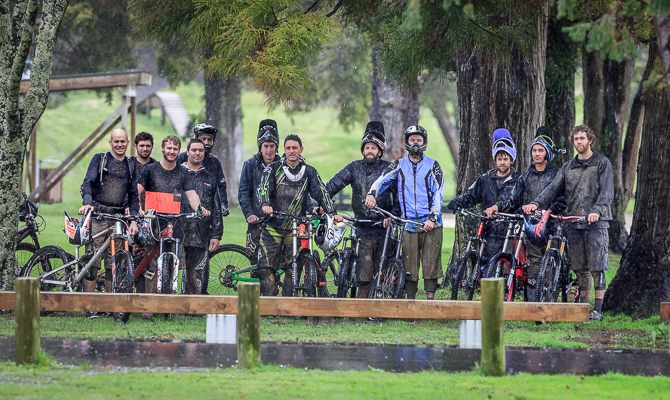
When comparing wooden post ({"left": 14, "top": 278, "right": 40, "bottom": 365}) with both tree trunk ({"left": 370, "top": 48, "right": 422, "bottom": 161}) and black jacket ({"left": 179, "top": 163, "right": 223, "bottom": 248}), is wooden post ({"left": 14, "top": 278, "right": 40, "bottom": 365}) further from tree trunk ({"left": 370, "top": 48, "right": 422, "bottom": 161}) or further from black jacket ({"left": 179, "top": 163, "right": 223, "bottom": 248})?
tree trunk ({"left": 370, "top": 48, "right": 422, "bottom": 161})

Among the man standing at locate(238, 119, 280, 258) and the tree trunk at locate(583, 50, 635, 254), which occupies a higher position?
the tree trunk at locate(583, 50, 635, 254)

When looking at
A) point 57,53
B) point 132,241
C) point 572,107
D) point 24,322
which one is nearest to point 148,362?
point 24,322

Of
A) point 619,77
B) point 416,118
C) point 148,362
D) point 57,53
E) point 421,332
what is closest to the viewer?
point 148,362

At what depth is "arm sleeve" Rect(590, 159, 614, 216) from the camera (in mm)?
9656

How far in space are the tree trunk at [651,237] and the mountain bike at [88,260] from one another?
5239 mm

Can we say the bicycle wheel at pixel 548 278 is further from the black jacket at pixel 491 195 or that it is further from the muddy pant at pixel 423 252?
the muddy pant at pixel 423 252

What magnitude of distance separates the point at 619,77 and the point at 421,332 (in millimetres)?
11511

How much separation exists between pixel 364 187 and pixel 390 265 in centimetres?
99

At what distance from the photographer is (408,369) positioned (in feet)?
24.3

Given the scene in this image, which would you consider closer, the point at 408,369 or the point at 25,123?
the point at 408,369

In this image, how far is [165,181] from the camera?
33.1 feet

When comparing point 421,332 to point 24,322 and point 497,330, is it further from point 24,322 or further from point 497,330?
point 24,322

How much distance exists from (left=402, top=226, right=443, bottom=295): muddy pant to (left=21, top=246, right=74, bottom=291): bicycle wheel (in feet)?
11.9

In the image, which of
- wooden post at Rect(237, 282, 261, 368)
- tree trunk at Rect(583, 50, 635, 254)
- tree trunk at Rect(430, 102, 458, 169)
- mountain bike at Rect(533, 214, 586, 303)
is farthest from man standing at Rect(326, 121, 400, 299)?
tree trunk at Rect(430, 102, 458, 169)
